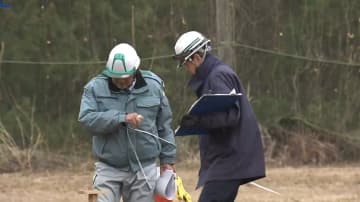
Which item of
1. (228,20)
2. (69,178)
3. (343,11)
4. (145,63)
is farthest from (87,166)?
(343,11)

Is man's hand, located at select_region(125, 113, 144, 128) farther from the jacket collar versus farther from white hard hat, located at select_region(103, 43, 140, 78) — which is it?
the jacket collar

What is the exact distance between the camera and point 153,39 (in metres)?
13.0

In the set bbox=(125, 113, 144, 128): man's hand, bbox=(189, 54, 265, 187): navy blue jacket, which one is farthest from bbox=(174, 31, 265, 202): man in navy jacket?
bbox=(125, 113, 144, 128): man's hand

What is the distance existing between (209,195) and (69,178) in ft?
19.4

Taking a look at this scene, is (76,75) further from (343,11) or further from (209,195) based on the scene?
(209,195)

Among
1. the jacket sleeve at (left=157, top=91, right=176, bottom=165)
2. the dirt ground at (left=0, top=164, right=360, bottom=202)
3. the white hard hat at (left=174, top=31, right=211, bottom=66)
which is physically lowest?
the dirt ground at (left=0, top=164, right=360, bottom=202)

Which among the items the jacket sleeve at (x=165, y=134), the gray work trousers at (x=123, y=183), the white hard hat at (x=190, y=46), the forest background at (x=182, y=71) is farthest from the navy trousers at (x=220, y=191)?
the forest background at (x=182, y=71)

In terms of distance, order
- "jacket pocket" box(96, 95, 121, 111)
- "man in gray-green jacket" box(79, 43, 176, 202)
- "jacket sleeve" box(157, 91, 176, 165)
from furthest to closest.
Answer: "jacket sleeve" box(157, 91, 176, 165) → "jacket pocket" box(96, 95, 121, 111) → "man in gray-green jacket" box(79, 43, 176, 202)

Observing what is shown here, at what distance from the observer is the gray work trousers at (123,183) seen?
6.56 metres

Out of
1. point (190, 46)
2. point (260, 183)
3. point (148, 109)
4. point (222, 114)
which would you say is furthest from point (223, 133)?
point (260, 183)

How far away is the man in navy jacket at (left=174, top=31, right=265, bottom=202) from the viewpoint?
19.8 feet

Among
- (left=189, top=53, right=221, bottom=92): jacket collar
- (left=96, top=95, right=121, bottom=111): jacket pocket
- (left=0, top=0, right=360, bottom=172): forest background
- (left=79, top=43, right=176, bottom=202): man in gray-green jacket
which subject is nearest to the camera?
(left=189, top=53, right=221, bottom=92): jacket collar

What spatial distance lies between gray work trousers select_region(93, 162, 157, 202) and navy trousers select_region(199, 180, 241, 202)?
606mm

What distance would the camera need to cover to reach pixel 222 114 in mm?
5984
